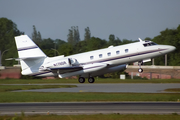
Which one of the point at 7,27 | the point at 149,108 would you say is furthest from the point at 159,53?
the point at 7,27

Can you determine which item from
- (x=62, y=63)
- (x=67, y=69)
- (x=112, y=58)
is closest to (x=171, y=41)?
(x=112, y=58)

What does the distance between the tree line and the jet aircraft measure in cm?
4249

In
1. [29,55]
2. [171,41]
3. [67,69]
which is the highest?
[171,41]

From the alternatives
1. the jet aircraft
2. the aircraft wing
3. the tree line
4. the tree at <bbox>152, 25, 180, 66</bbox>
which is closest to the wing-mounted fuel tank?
the jet aircraft

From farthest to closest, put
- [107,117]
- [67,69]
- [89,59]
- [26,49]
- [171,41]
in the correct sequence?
[171,41] → [26,49] → [67,69] → [89,59] → [107,117]

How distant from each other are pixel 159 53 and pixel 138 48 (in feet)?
8.03

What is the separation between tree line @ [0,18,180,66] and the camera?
97856mm

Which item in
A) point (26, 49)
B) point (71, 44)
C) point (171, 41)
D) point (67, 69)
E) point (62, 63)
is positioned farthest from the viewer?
point (71, 44)

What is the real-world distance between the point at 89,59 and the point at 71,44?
94737mm

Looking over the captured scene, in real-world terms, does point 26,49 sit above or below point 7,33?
below

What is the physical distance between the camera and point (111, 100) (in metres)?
23.8

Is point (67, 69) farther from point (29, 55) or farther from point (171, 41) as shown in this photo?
point (171, 41)

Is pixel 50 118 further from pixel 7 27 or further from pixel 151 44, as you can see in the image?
pixel 7 27

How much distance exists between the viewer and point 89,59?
38156mm
